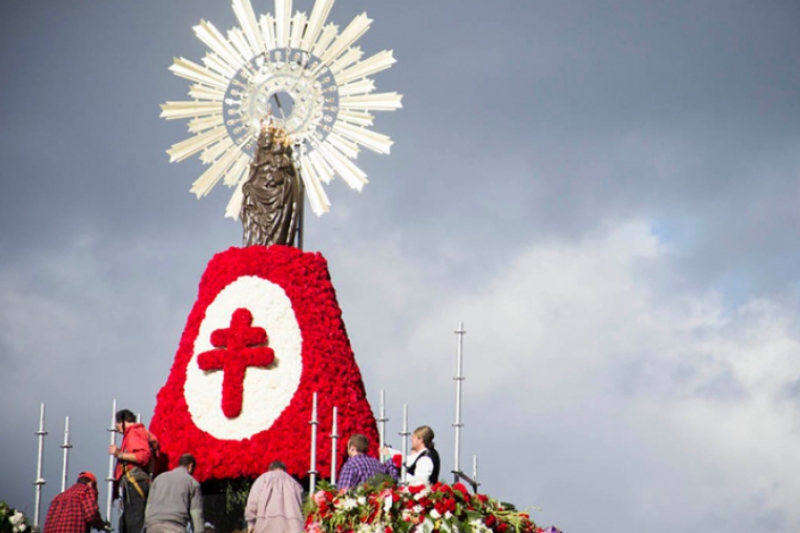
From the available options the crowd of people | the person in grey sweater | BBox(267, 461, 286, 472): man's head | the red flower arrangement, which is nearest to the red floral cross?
the red flower arrangement

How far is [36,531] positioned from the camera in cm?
2044

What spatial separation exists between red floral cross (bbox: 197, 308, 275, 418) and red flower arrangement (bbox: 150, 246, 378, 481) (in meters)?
0.01

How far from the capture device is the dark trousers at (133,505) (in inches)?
789

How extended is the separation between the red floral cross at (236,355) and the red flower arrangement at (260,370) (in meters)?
0.01

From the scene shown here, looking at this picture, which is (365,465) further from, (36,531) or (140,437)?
(36,531)

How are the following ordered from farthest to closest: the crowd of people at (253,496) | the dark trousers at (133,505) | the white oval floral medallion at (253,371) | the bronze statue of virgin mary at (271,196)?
the bronze statue of virgin mary at (271,196), the white oval floral medallion at (253,371), the dark trousers at (133,505), the crowd of people at (253,496)

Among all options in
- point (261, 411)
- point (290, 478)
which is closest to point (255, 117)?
point (261, 411)

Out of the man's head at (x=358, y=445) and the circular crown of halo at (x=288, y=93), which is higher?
the circular crown of halo at (x=288, y=93)

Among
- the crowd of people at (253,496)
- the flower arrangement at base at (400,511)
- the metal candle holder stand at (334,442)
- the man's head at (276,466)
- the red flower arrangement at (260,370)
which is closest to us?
the flower arrangement at base at (400,511)

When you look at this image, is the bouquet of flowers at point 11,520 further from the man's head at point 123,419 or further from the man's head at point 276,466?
the man's head at point 276,466

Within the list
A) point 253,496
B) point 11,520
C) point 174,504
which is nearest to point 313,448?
point 253,496

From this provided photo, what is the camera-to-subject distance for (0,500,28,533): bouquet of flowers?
19.8 meters

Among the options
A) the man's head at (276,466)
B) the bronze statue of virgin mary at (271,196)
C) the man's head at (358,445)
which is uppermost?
the bronze statue of virgin mary at (271,196)

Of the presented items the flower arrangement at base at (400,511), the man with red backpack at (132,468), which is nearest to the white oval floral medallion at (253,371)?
the man with red backpack at (132,468)
